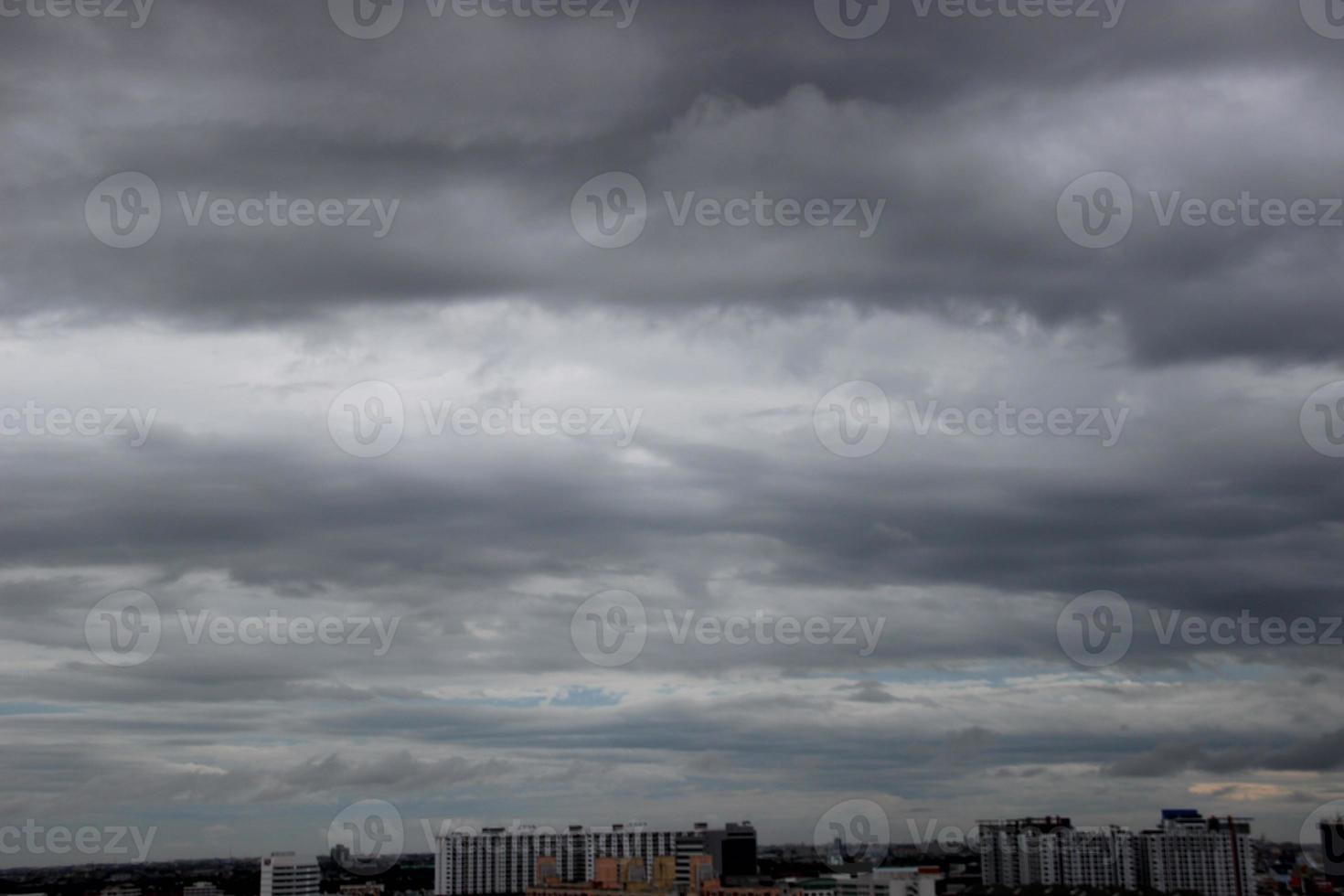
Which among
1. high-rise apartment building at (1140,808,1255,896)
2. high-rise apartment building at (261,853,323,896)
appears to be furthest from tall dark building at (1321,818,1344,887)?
high-rise apartment building at (261,853,323,896)

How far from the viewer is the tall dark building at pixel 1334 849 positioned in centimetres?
14200

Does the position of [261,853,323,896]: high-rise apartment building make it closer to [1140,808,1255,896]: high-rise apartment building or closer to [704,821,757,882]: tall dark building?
[704,821,757,882]: tall dark building

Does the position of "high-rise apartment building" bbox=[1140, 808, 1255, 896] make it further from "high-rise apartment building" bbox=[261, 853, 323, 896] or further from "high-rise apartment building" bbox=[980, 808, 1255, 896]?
"high-rise apartment building" bbox=[261, 853, 323, 896]

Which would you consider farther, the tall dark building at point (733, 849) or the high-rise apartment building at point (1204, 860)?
the tall dark building at point (733, 849)

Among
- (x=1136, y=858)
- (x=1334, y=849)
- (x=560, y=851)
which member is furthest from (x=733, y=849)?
(x=1334, y=849)

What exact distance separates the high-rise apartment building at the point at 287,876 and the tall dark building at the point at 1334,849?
112020 millimetres

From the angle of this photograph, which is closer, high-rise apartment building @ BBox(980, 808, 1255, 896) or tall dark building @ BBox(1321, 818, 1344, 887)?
high-rise apartment building @ BBox(980, 808, 1255, 896)

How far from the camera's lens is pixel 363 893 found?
6412 inches

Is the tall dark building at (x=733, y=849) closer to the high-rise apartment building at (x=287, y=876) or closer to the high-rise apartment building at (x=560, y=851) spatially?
the high-rise apartment building at (x=560, y=851)

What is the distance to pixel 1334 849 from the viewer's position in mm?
143500

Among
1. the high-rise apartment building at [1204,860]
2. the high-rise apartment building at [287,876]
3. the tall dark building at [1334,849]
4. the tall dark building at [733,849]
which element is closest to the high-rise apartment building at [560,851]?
the tall dark building at [733,849]

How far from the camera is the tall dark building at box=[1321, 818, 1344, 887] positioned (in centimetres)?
14200

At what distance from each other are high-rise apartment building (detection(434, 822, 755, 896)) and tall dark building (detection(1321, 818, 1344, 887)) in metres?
65.1

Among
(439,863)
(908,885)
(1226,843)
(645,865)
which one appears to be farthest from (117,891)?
(1226,843)
